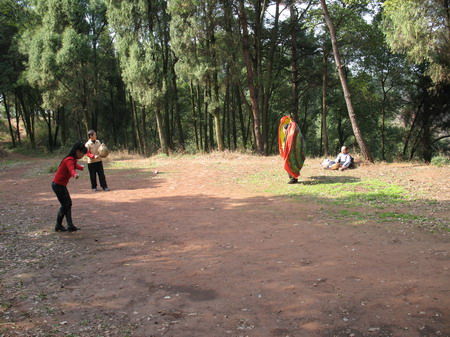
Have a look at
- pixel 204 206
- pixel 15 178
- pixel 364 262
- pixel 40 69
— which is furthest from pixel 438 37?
pixel 40 69

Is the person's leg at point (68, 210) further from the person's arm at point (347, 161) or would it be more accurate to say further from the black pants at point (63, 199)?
the person's arm at point (347, 161)

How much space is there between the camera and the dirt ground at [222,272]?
367cm

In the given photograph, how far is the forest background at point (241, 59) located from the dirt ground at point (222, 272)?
369 inches

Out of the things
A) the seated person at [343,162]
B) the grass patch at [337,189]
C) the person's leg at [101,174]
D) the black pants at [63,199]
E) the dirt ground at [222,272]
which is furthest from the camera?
the seated person at [343,162]

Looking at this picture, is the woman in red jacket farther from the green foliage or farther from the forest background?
the green foliage

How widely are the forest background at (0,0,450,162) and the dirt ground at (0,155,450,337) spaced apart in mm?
9376

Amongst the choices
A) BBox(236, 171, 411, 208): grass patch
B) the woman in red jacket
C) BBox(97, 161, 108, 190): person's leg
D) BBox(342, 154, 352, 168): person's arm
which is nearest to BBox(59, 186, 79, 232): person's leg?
the woman in red jacket

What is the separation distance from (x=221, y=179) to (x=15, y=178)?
9.55 m

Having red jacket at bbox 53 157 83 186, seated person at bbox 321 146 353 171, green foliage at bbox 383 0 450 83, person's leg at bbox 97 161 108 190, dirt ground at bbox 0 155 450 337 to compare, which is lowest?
dirt ground at bbox 0 155 450 337

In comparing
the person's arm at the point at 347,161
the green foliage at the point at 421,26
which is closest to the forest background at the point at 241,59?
the green foliage at the point at 421,26

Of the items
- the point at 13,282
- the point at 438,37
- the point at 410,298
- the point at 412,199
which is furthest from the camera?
the point at 438,37

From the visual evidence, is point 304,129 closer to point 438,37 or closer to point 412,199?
point 438,37

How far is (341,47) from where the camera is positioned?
68.0 ft

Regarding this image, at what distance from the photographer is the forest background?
16828 mm
